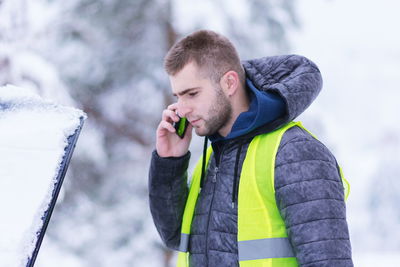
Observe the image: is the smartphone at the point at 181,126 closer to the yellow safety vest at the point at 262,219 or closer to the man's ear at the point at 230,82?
the man's ear at the point at 230,82

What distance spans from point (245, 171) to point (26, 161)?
75cm

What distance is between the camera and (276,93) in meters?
2.19

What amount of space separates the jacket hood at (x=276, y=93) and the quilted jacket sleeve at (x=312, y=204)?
0.54 ft

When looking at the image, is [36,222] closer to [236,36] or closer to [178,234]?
[178,234]

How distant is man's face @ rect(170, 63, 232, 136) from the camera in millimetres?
2277

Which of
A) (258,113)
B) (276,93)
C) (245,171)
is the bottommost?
(245,171)

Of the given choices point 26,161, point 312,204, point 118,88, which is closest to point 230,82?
point 312,204

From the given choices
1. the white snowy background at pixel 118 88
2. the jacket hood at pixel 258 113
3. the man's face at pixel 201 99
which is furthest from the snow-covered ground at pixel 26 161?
the white snowy background at pixel 118 88

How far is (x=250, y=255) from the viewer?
6.62 ft

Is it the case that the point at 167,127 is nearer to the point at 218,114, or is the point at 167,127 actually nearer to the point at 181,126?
the point at 181,126

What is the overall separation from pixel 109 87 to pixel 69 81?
59cm

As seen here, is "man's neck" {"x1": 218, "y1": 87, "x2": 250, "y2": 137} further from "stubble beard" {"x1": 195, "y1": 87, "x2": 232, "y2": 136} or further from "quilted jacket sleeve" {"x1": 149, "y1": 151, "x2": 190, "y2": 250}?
"quilted jacket sleeve" {"x1": 149, "y1": 151, "x2": 190, "y2": 250}

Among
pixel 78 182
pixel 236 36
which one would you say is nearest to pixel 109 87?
pixel 78 182

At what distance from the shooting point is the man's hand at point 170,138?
2.48 metres
